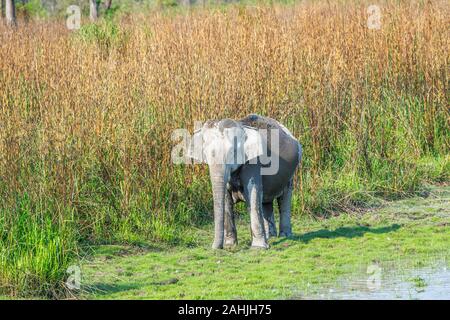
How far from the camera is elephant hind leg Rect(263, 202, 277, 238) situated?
784cm

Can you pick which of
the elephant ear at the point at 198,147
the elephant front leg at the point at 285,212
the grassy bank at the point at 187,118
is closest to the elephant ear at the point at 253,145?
the elephant ear at the point at 198,147

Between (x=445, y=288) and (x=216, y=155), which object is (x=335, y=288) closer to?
(x=445, y=288)

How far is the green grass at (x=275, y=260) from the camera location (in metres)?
6.39

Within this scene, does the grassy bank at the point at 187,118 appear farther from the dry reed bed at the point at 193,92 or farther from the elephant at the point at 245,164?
the elephant at the point at 245,164

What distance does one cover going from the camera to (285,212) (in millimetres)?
7867

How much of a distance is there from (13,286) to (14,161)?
4.25ft

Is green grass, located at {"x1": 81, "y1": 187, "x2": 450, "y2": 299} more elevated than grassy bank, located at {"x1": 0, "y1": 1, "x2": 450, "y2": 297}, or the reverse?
grassy bank, located at {"x1": 0, "y1": 1, "x2": 450, "y2": 297}

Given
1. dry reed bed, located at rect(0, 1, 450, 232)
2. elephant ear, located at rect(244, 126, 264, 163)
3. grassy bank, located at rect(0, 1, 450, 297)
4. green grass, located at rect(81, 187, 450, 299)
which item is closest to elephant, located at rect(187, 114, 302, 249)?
elephant ear, located at rect(244, 126, 264, 163)

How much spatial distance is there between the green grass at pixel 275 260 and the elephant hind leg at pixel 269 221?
0.12 meters

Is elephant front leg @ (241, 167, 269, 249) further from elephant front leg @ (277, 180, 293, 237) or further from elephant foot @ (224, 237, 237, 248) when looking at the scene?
elephant front leg @ (277, 180, 293, 237)

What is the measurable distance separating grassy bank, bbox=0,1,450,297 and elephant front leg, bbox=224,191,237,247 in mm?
473

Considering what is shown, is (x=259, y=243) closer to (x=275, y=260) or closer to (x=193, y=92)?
(x=275, y=260)

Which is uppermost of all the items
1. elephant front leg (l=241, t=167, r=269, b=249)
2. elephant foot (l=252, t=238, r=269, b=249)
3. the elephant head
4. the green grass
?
the elephant head

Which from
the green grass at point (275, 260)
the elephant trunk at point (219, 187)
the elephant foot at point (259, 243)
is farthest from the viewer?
the elephant foot at point (259, 243)
